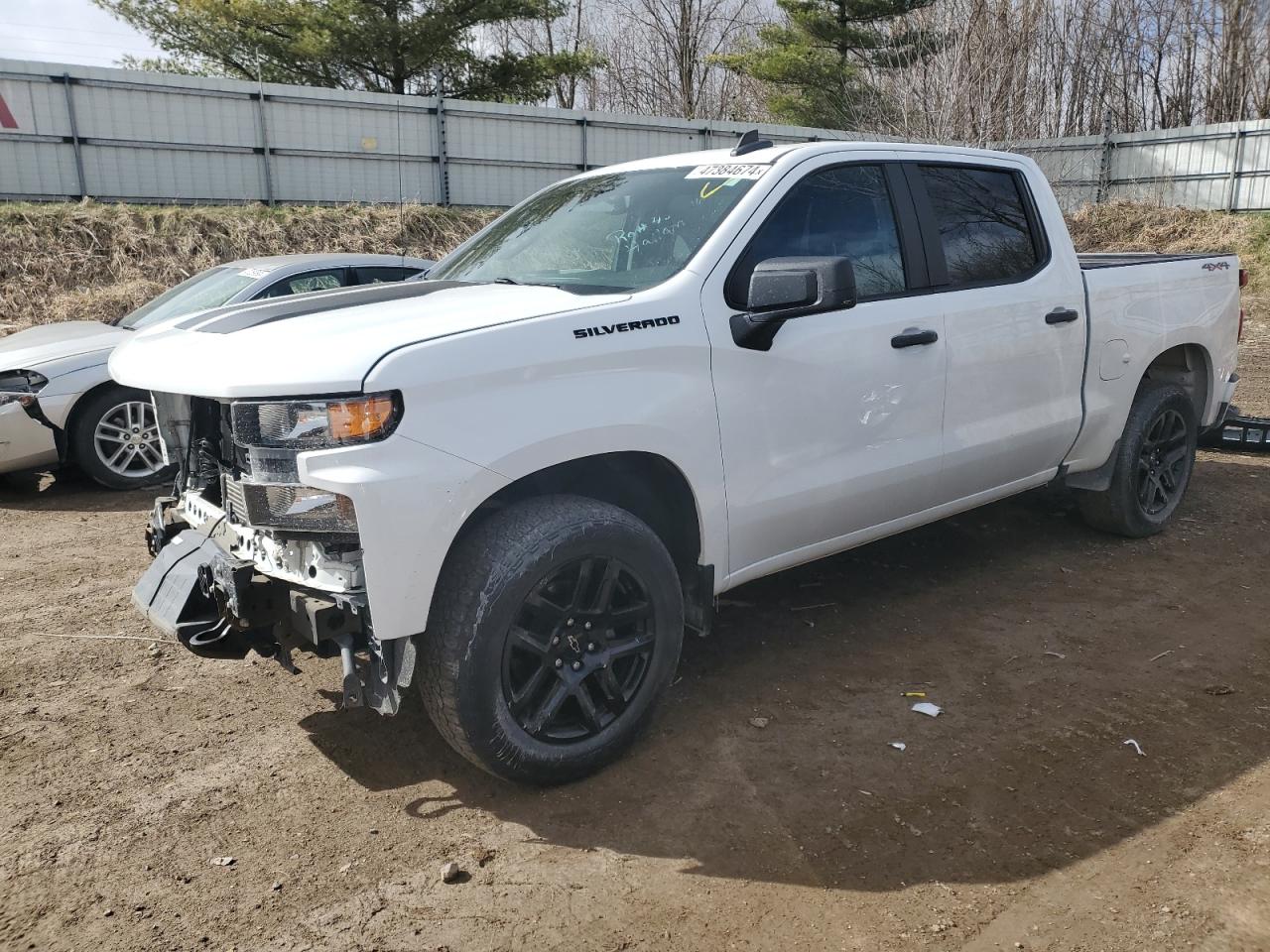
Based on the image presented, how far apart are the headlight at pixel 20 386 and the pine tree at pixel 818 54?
25160mm

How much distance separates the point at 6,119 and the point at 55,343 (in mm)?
11111

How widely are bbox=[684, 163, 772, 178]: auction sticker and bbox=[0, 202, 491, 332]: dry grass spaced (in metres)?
11.9

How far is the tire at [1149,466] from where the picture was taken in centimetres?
556

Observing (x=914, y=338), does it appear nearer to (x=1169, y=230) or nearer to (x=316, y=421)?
(x=316, y=421)

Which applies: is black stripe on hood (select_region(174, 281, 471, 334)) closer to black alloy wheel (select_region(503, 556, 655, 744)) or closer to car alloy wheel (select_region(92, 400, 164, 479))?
black alloy wheel (select_region(503, 556, 655, 744))

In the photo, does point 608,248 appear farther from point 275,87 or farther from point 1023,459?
point 275,87

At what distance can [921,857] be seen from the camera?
9.75ft

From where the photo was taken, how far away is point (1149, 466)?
5766 millimetres

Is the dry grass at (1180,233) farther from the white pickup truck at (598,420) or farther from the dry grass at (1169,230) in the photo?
the white pickup truck at (598,420)

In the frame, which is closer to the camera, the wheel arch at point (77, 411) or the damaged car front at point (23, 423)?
the damaged car front at point (23, 423)

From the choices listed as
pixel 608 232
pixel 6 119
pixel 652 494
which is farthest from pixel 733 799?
pixel 6 119

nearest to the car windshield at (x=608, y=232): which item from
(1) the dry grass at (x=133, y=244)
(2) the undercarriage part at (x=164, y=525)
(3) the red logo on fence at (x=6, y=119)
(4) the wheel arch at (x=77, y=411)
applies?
(2) the undercarriage part at (x=164, y=525)

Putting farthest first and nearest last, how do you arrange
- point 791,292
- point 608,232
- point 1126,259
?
1. point 1126,259
2. point 608,232
3. point 791,292

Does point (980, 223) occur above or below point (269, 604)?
above
